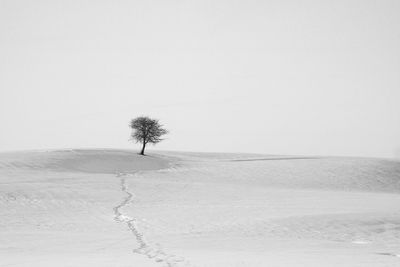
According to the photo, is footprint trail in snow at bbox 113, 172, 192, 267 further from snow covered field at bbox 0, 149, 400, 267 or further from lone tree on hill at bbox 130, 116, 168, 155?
lone tree on hill at bbox 130, 116, 168, 155

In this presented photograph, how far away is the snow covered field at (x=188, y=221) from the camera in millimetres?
10375

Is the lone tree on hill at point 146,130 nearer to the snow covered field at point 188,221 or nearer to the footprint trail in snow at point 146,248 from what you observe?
the snow covered field at point 188,221

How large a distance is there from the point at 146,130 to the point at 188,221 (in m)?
33.0

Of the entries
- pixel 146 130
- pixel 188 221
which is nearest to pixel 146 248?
pixel 188 221

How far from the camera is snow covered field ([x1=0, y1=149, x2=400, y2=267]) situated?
1038 cm

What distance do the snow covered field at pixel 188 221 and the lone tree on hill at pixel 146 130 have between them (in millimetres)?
13332

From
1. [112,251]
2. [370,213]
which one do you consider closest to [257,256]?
[112,251]

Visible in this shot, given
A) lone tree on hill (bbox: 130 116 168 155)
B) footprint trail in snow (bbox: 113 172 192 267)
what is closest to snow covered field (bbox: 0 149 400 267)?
footprint trail in snow (bbox: 113 172 192 267)

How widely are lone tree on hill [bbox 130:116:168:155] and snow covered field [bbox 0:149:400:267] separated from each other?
13.3 metres

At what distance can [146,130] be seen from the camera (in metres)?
49.6

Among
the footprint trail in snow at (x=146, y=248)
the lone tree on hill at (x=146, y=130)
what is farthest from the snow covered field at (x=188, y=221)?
the lone tree on hill at (x=146, y=130)

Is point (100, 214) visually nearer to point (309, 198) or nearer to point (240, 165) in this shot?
point (309, 198)

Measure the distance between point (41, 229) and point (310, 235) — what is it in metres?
10.3

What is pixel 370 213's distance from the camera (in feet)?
59.6
